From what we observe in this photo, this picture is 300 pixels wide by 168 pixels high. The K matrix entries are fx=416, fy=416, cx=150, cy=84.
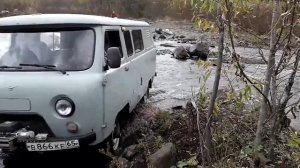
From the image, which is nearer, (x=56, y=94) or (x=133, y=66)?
(x=56, y=94)

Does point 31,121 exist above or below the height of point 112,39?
below

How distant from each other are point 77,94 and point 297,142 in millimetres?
2666

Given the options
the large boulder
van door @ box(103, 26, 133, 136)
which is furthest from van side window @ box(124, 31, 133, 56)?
the large boulder

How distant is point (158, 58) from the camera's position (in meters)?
21.4

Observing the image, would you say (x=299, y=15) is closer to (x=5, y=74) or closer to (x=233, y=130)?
(x=233, y=130)

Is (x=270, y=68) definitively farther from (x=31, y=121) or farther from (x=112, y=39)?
(x=31, y=121)

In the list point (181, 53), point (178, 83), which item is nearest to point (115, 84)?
point (178, 83)

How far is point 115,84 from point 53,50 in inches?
41.0

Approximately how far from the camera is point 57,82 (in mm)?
5262

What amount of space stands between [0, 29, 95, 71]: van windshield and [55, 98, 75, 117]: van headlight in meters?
0.51

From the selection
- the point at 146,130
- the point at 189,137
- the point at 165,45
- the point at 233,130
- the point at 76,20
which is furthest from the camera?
the point at 165,45

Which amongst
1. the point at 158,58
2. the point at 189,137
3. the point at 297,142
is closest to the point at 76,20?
the point at 189,137

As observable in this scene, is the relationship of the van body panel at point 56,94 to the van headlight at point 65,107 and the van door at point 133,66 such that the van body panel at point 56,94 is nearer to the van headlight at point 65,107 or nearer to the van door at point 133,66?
the van headlight at point 65,107

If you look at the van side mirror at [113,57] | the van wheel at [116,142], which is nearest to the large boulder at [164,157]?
the van wheel at [116,142]
